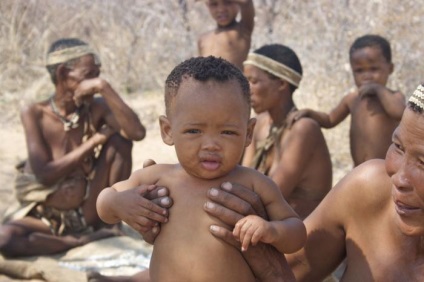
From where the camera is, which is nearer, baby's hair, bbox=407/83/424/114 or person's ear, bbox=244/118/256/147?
baby's hair, bbox=407/83/424/114

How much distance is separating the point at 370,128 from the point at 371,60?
522 millimetres

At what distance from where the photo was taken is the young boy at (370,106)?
202 inches

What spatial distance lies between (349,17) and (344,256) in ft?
19.2

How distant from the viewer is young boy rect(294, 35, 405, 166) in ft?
16.8

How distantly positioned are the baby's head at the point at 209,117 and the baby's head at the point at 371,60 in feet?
10.2

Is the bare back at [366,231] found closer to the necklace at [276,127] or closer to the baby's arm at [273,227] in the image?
the baby's arm at [273,227]

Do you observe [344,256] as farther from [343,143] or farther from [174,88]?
[343,143]

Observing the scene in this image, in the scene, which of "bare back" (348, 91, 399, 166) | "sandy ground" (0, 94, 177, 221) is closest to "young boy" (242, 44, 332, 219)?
"bare back" (348, 91, 399, 166)

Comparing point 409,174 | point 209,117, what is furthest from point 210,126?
point 409,174

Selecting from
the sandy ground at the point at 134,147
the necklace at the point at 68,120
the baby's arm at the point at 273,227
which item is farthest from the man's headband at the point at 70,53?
the baby's arm at the point at 273,227

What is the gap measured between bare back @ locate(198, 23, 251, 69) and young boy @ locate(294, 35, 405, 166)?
1.91 m

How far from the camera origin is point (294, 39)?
918 cm

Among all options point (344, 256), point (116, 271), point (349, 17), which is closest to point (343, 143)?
point (349, 17)

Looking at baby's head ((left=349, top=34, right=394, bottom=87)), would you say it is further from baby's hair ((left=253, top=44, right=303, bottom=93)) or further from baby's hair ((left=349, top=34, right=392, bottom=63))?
baby's hair ((left=253, top=44, right=303, bottom=93))
